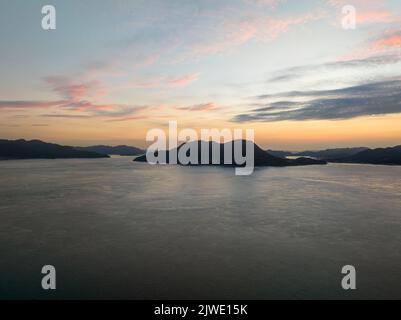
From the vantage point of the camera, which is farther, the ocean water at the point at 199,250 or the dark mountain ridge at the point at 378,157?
the dark mountain ridge at the point at 378,157

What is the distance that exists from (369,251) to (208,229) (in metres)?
8.73

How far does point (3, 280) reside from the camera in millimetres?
11523

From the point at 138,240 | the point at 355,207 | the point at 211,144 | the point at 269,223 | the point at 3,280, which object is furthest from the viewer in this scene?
the point at 211,144

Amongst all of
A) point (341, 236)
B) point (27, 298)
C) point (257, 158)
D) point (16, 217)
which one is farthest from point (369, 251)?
point (257, 158)

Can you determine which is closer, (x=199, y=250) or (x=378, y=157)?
(x=199, y=250)

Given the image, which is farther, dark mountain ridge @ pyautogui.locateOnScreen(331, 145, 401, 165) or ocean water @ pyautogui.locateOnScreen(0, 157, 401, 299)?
dark mountain ridge @ pyautogui.locateOnScreen(331, 145, 401, 165)

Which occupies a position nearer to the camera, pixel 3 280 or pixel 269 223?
pixel 3 280

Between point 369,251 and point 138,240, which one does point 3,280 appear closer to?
point 138,240

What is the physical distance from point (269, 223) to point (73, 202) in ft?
61.0

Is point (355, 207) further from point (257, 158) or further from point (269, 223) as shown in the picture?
point (257, 158)

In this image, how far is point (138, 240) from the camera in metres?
16.2
